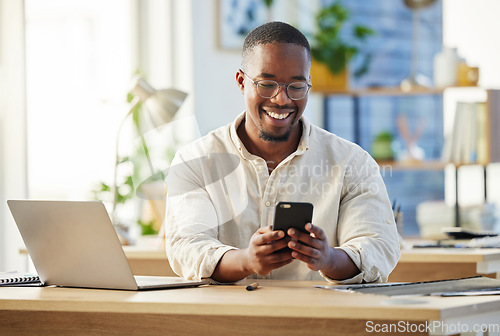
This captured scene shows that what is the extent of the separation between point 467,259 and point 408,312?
57.0 inches

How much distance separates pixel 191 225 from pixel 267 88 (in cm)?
40

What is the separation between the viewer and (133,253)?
301cm

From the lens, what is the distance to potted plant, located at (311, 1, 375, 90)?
4781mm

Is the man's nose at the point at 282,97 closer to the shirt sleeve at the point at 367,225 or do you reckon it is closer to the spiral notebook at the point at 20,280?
the shirt sleeve at the point at 367,225

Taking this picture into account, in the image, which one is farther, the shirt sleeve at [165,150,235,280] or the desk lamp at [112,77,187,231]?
the desk lamp at [112,77,187,231]

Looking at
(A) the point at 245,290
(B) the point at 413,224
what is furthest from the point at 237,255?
(B) the point at 413,224

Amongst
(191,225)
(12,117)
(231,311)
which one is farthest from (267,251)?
(12,117)

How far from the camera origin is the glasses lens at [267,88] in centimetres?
200

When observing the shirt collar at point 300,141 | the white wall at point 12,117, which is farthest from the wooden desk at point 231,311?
the white wall at point 12,117

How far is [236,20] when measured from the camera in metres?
4.81

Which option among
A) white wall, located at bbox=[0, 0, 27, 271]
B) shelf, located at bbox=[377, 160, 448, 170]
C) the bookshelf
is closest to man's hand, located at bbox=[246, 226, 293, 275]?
white wall, located at bbox=[0, 0, 27, 271]

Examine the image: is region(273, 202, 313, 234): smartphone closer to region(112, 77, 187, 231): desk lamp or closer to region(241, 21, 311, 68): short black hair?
region(241, 21, 311, 68): short black hair

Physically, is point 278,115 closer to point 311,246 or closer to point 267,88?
point 267,88

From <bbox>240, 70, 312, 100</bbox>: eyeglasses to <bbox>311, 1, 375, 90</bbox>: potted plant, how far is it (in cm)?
283
